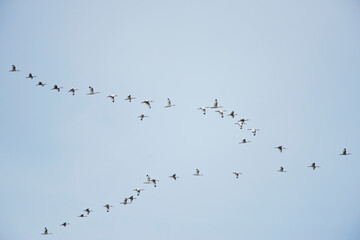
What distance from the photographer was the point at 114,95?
317ft

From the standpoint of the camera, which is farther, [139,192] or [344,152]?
[139,192]

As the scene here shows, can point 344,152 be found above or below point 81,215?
above

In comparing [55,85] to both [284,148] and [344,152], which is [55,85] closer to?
[284,148]

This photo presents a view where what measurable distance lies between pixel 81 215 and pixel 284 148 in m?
35.4

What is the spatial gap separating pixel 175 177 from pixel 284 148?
18834 mm

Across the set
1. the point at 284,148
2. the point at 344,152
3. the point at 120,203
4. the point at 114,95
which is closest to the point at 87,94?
the point at 114,95

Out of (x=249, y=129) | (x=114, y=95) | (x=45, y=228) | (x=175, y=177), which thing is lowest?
(x=45, y=228)

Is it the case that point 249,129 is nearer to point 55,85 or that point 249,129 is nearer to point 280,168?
point 280,168

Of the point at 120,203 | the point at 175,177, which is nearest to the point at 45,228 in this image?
the point at 120,203

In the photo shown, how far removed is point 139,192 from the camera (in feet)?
335

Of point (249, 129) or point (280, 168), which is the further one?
point (280, 168)

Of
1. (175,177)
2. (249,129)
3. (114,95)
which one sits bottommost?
(175,177)

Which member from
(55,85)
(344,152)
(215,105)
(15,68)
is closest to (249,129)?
(215,105)

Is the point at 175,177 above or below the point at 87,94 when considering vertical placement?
below
